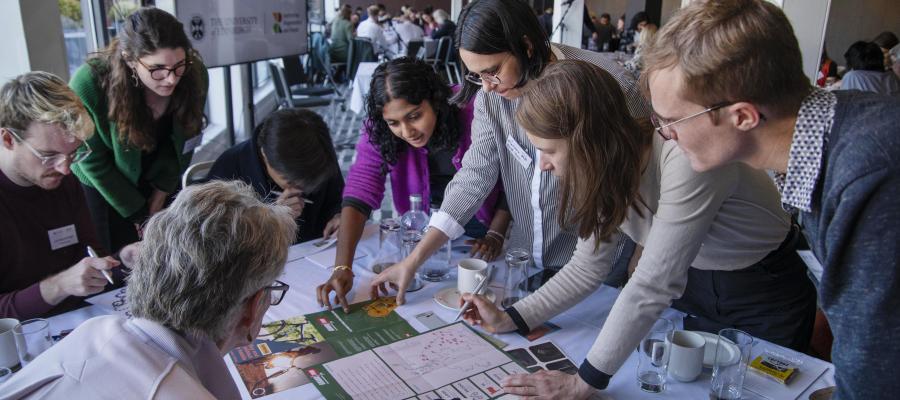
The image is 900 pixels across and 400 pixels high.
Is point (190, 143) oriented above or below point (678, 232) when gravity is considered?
below

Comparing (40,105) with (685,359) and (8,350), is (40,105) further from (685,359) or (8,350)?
(685,359)

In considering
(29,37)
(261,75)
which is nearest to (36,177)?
(29,37)

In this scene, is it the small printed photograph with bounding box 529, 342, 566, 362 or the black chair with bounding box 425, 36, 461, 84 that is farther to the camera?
the black chair with bounding box 425, 36, 461, 84

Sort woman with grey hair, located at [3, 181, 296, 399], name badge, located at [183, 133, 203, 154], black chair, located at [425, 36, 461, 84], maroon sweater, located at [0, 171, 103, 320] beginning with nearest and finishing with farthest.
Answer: woman with grey hair, located at [3, 181, 296, 399] < maroon sweater, located at [0, 171, 103, 320] < name badge, located at [183, 133, 203, 154] < black chair, located at [425, 36, 461, 84]

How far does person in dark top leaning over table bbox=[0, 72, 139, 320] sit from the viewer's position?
70.6 inches

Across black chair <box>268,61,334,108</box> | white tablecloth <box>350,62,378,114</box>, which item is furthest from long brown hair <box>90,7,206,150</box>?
white tablecloth <box>350,62,378,114</box>

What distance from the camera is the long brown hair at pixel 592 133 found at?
4.71 feet

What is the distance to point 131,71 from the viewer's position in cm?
255

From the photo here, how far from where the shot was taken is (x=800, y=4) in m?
6.42

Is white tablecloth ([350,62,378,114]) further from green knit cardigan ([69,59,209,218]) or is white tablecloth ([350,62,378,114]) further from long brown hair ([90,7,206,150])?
long brown hair ([90,7,206,150])

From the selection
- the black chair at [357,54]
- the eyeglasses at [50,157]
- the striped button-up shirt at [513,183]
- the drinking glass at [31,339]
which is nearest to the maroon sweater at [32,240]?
the eyeglasses at [50,157]

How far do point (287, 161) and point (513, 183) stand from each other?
789 millimetres

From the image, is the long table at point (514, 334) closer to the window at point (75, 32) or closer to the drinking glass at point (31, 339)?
the drinking glass at point (31, 339)

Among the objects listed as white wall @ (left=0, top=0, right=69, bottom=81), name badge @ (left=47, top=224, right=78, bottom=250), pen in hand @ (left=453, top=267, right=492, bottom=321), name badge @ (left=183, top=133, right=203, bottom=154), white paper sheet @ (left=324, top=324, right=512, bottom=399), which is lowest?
white paper sheet @ (left=324, top=324, right=512, bottom=399)
